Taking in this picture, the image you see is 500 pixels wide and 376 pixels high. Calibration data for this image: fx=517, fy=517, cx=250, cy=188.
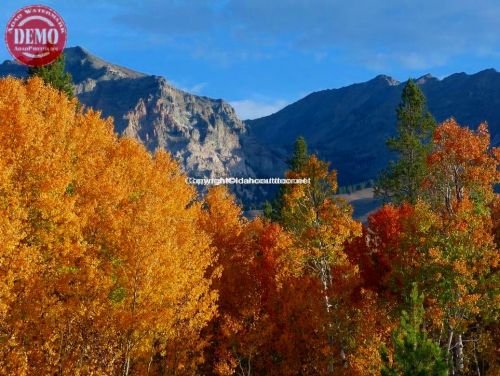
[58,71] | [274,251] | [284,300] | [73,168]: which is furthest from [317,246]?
[58,71]

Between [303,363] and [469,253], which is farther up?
[469,253]

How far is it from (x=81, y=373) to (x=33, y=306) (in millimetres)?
4788

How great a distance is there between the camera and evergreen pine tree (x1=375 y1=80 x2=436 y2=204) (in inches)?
2175

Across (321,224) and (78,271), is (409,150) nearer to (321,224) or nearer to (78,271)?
(321,224)

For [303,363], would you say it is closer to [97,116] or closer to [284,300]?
[284,300]

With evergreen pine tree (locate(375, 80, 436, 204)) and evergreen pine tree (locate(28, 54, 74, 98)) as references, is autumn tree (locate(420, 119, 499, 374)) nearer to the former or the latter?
evergreen pine tree (locate(375, 80, 436, 204))

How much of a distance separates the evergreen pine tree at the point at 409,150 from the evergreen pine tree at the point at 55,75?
35620 mm

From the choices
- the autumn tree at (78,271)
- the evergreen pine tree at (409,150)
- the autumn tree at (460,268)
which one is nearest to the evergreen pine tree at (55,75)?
the autumn tree at (78,271)

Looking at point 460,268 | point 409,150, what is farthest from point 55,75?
point 460,268

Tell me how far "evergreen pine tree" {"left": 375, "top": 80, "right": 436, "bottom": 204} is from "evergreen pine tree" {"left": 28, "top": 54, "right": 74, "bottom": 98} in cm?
3562

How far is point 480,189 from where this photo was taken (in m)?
39.2

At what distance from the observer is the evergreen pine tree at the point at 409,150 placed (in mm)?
55250

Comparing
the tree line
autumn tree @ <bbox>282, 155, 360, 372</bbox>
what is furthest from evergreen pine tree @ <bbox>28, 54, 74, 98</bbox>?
autumn tree @ <bbox>282, 155, 360, 372</bbox>

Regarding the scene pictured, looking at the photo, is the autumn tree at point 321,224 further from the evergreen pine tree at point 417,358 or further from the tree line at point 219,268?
the evergreen pine tree at point 417,358
